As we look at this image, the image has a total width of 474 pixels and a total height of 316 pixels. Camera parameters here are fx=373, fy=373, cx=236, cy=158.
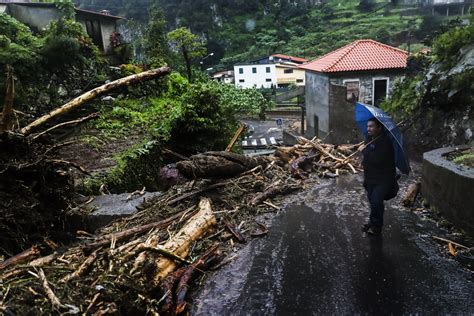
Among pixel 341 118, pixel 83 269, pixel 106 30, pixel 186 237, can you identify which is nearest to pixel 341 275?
pixel 186 237

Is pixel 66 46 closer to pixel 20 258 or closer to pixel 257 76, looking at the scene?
pixel 20 258

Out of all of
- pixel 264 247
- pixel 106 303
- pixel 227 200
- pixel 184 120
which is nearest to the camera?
pixel 106 303

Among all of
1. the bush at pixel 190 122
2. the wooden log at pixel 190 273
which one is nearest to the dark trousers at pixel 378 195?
the wooden log at pixel 190 273

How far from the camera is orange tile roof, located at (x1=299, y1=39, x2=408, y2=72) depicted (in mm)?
22953

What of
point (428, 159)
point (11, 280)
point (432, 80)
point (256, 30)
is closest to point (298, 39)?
point (256, 30)

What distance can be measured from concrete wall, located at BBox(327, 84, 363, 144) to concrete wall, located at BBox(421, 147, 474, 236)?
11899 millimetres

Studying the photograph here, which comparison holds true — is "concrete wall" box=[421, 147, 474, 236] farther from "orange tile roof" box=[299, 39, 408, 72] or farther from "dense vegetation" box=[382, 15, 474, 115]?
"orange tile roof" box=[299, 39, 408, 72]

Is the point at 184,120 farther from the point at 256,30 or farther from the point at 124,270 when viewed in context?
the point at 256,30

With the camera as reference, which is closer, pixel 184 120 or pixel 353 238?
pixel 353 238

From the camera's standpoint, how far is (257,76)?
54.4m

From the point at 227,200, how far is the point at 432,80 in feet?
26.5

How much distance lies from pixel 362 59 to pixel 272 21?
55.7m

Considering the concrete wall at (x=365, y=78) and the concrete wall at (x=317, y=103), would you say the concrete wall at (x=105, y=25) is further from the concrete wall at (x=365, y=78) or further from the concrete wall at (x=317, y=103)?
the concrete wall at (x=365, y=78)

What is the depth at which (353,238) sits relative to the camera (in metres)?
5.98
